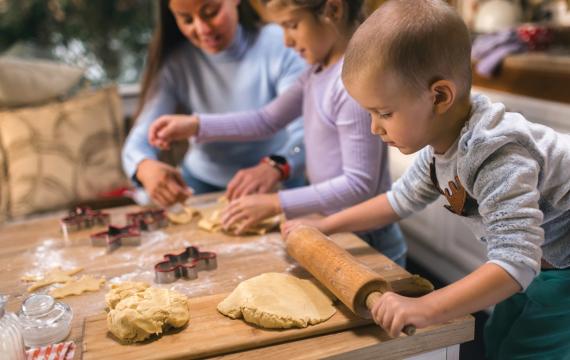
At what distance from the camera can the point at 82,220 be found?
1.40 meters

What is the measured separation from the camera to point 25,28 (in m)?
2.98

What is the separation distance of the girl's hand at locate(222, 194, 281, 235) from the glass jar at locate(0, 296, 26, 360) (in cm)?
56

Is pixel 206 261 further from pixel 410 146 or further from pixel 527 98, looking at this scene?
pixel 527 98

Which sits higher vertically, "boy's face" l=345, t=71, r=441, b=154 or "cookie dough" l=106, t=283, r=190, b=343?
"boy's face" l=345, t=71, r=441, b=154

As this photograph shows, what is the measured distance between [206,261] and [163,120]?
51 centimetres

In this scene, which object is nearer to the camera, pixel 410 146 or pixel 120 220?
pixel 410 146

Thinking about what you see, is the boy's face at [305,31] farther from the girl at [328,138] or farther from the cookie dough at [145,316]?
the cookie dough at [145,316]

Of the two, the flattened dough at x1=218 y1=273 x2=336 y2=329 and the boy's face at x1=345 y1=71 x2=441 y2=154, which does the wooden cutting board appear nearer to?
the flattened dough at x1=218 y1=273 x2=336 y2=329

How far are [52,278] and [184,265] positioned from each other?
0.26 meters

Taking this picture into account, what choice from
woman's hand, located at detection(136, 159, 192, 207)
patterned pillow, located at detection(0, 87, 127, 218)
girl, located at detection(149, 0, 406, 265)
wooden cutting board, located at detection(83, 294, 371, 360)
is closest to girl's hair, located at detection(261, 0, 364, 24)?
girl, located at detection(149, 0, 406, 265)

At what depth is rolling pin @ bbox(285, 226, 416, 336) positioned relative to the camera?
85 cm

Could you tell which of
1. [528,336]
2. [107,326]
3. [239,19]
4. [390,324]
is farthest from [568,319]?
[239,19]

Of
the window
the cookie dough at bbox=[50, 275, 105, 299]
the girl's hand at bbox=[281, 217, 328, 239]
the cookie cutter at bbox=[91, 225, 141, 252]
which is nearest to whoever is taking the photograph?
the cookie dough at bbox=[50, 275, 105, 299]

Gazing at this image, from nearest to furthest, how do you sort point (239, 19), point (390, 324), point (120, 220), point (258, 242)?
point (390, 324) < point (258, 242) < point (120, 220) < point (239, 19)
